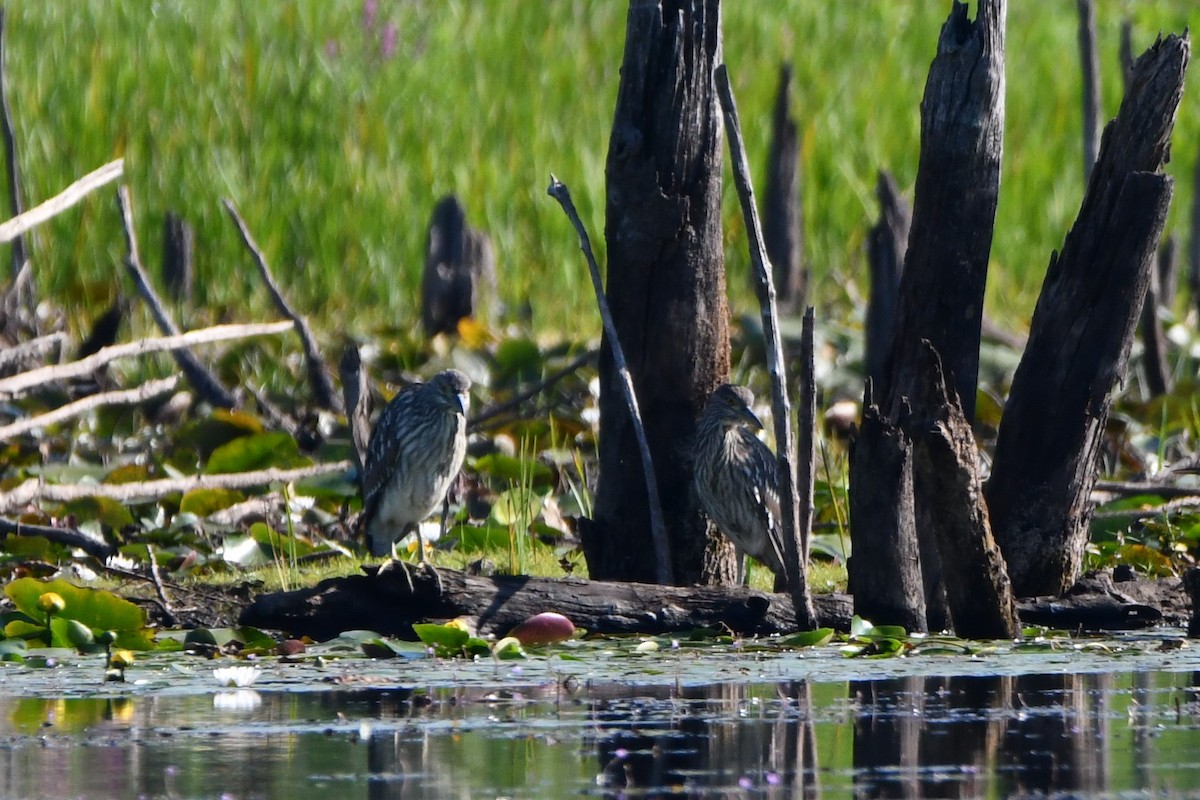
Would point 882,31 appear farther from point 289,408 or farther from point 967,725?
point 967,725

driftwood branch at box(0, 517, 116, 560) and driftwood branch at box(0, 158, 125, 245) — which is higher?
driftwood branch at box(0, 158, 125, 245)

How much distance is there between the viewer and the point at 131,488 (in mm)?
8031

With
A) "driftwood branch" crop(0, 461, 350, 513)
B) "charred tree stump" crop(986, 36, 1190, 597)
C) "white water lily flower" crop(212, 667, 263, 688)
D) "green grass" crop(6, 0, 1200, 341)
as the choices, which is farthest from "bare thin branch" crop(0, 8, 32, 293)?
"charred tree stump" crop(986, 36, 1190, 597)

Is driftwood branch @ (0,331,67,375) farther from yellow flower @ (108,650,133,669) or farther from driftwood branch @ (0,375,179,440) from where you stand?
yellow flower @ (108,650,133,669)

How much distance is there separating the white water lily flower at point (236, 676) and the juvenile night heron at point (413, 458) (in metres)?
2.58

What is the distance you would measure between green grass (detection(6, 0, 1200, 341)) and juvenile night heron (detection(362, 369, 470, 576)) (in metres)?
3.29

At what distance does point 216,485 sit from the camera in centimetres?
830

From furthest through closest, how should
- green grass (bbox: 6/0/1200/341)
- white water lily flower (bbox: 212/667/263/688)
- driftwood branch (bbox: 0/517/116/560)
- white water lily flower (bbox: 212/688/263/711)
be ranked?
green grass (bbox: 6/0/1200/341) < driftwood branch (bbox: 0/517/116/560) < white water lily flower (bbox: 212/667/263/688) < white water lily flower (bbox: 212/688/263/711)

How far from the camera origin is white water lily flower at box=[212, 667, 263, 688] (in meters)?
5.31

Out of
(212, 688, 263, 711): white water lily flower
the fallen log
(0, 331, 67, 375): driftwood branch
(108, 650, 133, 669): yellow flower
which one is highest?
(0, 331, 67, 375): driftwood branch

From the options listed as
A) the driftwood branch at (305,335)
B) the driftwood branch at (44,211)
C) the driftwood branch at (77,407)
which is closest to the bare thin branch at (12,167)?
the driftwood branch at (305,335)

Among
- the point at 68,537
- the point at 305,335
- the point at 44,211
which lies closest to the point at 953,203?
the point at 44,211

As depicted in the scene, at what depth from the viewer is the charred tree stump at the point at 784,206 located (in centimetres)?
1225

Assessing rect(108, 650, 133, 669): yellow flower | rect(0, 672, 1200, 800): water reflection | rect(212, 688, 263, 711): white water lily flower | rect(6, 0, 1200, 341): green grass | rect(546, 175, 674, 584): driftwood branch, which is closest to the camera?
rect(0, 672, 1200, 800): water reflection
